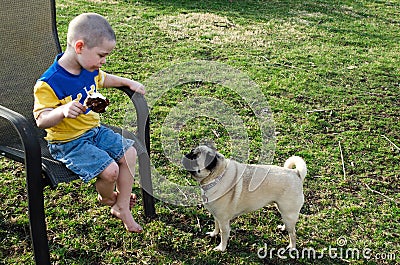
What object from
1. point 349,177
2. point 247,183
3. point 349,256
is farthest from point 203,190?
point 349,177

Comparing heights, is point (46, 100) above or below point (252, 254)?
above

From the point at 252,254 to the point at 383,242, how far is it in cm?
81

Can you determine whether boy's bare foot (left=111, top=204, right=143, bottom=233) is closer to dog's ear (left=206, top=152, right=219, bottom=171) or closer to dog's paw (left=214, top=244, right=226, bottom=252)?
dog's paw (left=214, top=244, right=226, bottom=252)

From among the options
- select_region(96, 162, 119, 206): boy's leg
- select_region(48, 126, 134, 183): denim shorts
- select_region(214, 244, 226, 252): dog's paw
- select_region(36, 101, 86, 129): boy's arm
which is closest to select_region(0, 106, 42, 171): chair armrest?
select_region(36, 101, 86, 129): boy's arm

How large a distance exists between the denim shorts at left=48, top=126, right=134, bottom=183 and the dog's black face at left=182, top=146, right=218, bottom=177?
0.40 m

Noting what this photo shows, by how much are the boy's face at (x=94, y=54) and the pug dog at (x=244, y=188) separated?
0.68m

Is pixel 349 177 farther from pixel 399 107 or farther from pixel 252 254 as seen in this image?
pixel 399 107

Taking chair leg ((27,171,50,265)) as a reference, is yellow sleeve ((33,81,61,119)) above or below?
above

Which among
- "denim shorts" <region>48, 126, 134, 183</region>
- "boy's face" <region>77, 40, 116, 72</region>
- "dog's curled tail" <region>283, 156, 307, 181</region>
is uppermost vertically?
"boy's face" <region>77, 40, 116, 72</region>

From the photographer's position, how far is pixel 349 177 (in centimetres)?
375

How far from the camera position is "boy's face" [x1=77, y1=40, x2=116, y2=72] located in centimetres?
257

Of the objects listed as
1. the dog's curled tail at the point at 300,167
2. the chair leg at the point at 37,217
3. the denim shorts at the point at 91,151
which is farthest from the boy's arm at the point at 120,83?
the dog's curled tail at the point at 300,167

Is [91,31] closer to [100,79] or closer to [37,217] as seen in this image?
[100,79]

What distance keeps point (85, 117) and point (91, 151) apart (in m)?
0.22
